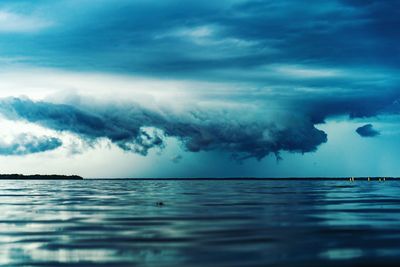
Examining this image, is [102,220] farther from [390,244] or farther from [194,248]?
[390,244]

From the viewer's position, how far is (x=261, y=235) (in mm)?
29203

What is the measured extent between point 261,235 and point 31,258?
12094mm

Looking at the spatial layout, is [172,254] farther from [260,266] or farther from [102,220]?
[102,220]

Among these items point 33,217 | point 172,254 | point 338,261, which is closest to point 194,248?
point 172,254

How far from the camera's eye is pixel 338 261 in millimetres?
21109

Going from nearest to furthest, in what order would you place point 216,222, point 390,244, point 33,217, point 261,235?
1. point 390,244
2. point 261,235
3. point 216,222
4. point 33,217

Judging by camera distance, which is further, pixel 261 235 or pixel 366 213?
pixel 366 213

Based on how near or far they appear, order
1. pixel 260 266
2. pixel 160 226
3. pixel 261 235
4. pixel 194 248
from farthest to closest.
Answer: pixel 160 226, pixel 261 235, pixel 194 248, pixel 260 266

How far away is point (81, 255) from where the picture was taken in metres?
22.7

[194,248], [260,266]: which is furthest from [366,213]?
[260,266]

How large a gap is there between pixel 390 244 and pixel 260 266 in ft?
29.0

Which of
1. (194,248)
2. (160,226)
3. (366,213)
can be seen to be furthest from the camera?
(366,213)

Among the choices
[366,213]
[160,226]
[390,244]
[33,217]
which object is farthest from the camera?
[366,213]

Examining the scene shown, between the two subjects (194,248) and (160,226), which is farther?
(160,226)
